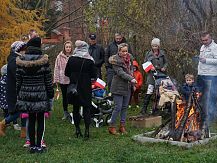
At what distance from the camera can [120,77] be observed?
938 centimetres

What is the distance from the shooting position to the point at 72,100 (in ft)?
29.7

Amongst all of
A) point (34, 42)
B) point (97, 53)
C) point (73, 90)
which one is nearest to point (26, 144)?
point (73, 90)

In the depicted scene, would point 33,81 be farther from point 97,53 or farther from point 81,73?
point 97,53

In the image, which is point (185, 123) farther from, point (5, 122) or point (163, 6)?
point (163, 6)

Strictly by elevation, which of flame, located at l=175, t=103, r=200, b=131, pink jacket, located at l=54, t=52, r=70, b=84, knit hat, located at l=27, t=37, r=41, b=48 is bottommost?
flame, located at l=175, t=103, r=200, b=131

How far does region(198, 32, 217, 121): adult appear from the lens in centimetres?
1014

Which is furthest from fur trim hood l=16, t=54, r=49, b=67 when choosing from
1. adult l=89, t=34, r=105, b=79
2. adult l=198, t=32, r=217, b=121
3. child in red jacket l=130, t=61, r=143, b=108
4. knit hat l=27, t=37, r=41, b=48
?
child in red jacket l=130, t=61, r=143, b=108

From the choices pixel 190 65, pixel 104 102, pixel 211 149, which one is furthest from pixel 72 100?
pixel 190 65

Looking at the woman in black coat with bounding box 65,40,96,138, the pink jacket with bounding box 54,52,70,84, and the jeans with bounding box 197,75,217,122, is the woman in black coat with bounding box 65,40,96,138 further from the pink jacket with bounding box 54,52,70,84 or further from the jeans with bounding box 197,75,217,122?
the jeans with bounding box 197,75,217,122

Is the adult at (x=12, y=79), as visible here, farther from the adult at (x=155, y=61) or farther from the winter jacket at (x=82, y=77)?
the adult at (x=155, y=61)

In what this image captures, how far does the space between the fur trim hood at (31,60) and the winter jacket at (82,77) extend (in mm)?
1149

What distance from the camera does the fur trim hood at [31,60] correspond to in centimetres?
771

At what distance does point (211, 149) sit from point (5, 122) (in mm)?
3954

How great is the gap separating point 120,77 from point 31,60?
2212mm
